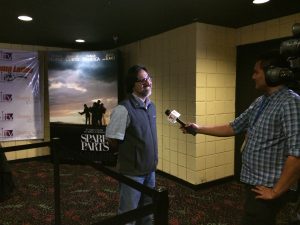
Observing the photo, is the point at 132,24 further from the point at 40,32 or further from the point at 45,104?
the point at 45,104

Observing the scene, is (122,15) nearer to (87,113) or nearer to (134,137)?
(134,137)

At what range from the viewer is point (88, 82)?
15.5 ft

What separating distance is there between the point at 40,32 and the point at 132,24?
146 centimetres

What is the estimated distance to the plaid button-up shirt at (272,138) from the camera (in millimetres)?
1274

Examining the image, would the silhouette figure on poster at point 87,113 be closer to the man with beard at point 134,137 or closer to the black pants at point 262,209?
the man with beard at point 134,137

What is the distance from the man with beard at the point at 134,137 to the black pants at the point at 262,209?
2.30 ft

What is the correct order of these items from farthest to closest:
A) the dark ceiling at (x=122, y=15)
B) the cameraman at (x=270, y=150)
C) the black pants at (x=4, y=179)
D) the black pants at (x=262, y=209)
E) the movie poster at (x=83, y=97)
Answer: the movie poster at (x=83, y=97), the dark ceiling at (x=122, y=15), the black pants at (x=4, y=179), the black pants at (x=262, y=209), the cameraman at (x=270, y=150)

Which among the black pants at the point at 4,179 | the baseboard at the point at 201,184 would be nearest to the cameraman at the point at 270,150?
the black pants at the point at 4,179

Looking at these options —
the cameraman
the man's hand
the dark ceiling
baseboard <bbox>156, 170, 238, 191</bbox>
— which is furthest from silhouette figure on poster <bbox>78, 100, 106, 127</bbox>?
the man's hand

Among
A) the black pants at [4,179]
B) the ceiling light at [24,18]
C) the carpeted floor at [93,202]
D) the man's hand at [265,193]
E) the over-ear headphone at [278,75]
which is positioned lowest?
the carpeted floor at [93,202]

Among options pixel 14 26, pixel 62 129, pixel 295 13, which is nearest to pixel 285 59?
pixel 295 13

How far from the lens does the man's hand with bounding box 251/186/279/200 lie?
1303 mm

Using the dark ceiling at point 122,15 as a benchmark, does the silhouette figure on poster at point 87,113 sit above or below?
below

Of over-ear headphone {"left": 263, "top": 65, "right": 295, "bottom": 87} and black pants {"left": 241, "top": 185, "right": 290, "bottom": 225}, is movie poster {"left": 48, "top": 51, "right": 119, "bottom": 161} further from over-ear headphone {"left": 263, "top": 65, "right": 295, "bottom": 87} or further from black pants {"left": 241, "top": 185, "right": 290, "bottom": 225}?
over-ear headphone {"left": 263, "top": 65, "right": 295, "bottom": 87}
